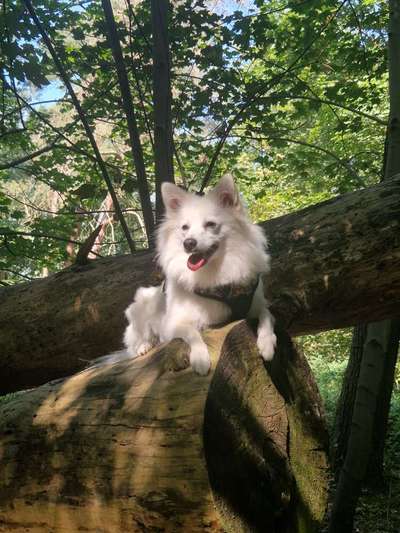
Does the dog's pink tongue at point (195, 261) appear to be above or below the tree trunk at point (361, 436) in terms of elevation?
above

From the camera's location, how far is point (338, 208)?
11.9ft

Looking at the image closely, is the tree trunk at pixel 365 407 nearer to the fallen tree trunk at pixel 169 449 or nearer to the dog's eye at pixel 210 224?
the fallen tree trunk at pixel 169 449

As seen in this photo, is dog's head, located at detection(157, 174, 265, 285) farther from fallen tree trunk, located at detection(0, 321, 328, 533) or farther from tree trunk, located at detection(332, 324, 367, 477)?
tree trunk, located at detection(332, 324, 367, 477)

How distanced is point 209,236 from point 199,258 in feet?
0.59

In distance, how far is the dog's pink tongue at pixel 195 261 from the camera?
2900 mm

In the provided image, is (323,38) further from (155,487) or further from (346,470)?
(155,487)

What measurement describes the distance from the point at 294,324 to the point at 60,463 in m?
2.35

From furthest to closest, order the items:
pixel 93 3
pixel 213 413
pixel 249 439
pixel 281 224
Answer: pixel 93 3
pixel 281 224
pixel 249 439
pixel 213 413

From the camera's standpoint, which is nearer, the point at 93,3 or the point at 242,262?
the point at 242,262

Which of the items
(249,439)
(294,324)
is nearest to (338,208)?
(294,324)

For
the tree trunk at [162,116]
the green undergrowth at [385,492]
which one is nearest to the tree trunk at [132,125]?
the tree trunk at [162,116]

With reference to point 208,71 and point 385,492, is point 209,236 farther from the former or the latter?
point 385,492

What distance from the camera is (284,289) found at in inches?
144

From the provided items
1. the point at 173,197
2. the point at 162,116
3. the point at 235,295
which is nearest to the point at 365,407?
the point at 235,295
